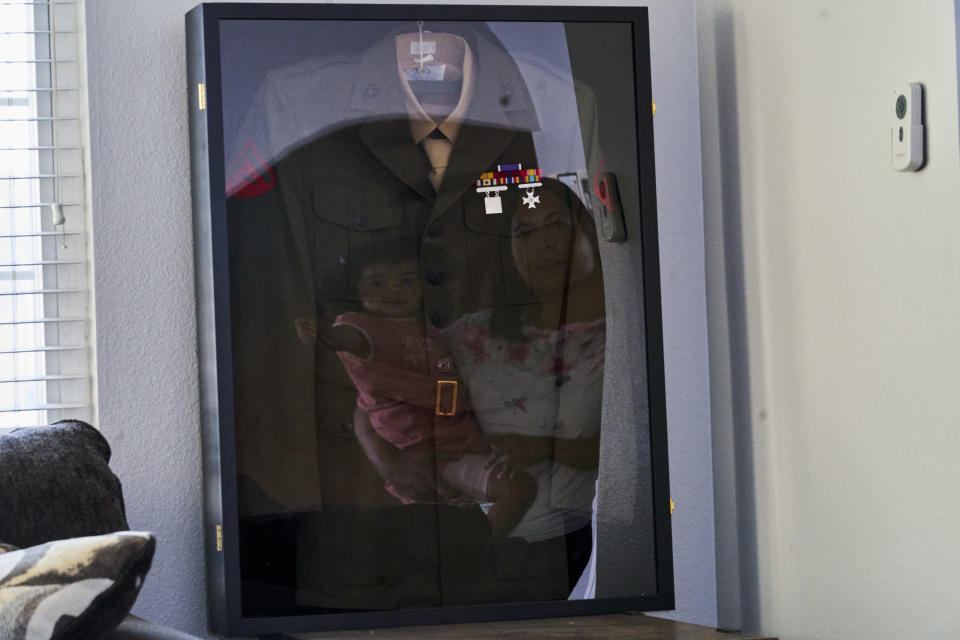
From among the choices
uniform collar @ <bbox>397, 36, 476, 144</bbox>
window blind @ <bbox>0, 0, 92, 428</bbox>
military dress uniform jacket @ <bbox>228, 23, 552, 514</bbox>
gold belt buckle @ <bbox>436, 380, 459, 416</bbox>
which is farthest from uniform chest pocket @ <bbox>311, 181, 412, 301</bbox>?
window blind @ <bbox>0, 0, 92, 428</bbox>

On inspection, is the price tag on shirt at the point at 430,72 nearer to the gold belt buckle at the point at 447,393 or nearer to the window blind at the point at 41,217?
the gold belt buckle at the point at 447,393

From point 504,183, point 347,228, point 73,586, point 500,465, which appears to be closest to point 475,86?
point 504,183

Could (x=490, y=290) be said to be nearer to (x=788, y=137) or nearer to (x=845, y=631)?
(x=788, y=137)

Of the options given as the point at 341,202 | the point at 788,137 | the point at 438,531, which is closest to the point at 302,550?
the point at 438,531

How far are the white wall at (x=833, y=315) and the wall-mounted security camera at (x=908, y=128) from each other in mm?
19

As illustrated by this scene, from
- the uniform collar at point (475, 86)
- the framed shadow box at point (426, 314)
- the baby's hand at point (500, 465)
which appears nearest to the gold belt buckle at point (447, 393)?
the framed shadow box at point (426, 314)

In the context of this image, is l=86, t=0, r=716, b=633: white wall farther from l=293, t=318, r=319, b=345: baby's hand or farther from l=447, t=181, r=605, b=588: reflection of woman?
l=447, t=181, r=605, b=588: reflection of woman

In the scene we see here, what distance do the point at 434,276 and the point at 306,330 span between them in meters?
0.26

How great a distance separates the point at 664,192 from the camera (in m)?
2.35

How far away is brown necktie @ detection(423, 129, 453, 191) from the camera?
77.5 inches

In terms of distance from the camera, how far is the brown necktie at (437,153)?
77.5 inches

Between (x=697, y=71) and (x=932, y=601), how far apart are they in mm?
1244

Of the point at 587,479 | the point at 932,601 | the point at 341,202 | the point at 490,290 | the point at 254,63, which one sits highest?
the point at 254,63

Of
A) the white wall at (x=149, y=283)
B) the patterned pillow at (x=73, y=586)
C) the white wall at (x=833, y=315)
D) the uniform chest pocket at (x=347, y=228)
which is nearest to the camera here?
the patterned pillow at (x=73, y=586)
